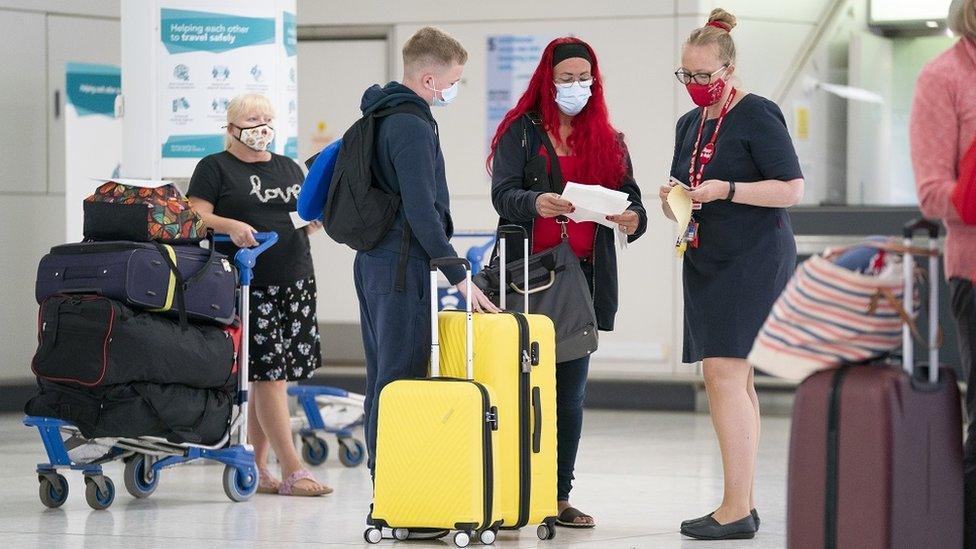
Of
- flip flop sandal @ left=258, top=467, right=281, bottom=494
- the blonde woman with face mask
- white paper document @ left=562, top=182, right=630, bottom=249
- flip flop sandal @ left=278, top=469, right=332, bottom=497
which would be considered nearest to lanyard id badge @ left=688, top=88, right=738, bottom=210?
white paper document @ left=562, top=182, right=630, bottom=249

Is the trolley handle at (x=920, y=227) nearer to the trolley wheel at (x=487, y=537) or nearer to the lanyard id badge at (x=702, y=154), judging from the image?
the lanyard id badge at (x=702, y=154)

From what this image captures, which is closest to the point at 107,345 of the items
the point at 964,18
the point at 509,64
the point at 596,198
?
the point at 596,198

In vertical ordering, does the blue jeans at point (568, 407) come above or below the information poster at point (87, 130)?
below

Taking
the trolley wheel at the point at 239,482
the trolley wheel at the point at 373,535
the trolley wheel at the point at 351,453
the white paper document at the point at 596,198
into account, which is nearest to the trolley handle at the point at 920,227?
the white paper document at the point at 596,198

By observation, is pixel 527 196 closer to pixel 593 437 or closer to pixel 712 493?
pixel 712 493

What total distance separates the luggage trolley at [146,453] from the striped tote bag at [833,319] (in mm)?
2714

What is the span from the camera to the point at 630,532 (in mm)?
4680

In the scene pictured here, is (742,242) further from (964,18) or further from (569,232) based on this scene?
(964,18)

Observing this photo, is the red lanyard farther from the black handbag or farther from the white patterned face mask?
the white patterned face mask

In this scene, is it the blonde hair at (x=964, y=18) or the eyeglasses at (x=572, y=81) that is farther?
the eyeglasses at (x=572, y=81)

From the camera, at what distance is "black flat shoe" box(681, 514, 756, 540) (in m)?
4.48

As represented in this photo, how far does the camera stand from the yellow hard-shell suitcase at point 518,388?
4258 millimetres

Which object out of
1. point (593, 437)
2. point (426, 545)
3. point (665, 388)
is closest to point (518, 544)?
point (426, 545)

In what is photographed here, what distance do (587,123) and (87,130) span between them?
16.0 ft
